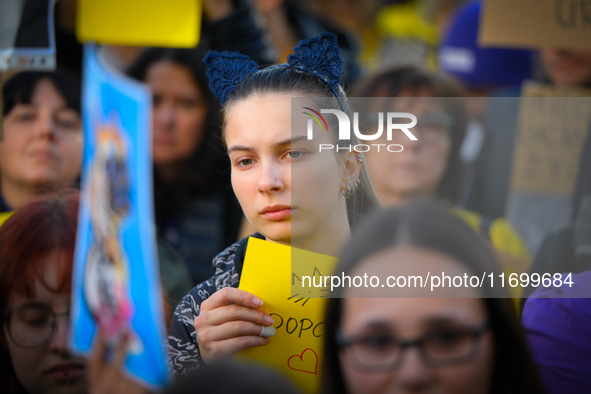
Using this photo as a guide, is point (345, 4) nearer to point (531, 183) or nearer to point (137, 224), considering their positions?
point (531, 183)

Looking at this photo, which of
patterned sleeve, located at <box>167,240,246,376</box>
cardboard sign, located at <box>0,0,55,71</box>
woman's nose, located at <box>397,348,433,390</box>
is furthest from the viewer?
cardboard sign, located at <box>0,0,55,71</box>

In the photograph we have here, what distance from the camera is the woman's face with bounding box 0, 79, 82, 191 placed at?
4.81 ft

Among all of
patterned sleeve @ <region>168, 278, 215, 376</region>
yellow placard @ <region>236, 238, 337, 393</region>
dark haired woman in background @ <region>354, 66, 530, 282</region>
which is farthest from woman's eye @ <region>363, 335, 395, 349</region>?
patterned sleeve @ <region>168, 278, 215, 376</region>

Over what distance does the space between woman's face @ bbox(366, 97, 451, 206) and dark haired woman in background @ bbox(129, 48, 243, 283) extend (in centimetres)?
54

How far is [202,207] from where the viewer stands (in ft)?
5.86

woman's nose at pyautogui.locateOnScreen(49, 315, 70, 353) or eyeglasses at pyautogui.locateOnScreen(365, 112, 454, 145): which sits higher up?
eyeglasses at pyautogui.locateOnScreen(365, 112, 454, 145)

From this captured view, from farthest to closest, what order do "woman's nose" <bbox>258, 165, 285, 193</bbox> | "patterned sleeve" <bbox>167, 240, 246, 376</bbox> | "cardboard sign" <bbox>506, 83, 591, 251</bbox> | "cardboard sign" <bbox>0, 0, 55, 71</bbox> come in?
1. "cardboard sign" <bbox>506, 83, 591, 251</bbox>
2. "cardboard sign" <bbox>0, 0, 55, 71</bbox>
3. "patterned sleeve" <bbox>167, 240, 246, 376</bbox>
4. "woman's nose" <bbox>258, 165, 285, 193</bbox>

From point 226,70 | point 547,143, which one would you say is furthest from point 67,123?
point 547,143

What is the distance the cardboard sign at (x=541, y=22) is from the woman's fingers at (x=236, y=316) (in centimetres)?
92

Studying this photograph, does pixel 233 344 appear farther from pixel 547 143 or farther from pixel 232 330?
pixel 547 143

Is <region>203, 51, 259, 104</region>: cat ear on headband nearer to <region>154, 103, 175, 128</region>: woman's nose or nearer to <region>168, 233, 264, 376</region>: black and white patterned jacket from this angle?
<region>168, 233, 264, 376</region>: black and white patterned jacket

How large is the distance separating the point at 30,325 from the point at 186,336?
16.2 inches

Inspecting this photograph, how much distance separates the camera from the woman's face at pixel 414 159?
1.11m

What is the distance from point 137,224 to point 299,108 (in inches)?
18.8
